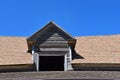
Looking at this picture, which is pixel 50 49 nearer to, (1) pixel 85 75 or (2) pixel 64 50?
(2) pixel 64 50

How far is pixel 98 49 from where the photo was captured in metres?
22.0

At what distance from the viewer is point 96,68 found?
2027 centimetres

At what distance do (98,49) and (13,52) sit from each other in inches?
159

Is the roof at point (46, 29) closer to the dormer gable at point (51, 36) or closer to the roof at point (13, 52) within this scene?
the dormer gable at point (51, 36)

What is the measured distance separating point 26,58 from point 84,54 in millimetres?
2722

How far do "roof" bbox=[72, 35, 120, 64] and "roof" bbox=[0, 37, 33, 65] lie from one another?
2.23m

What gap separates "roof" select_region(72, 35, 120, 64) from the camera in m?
20.3

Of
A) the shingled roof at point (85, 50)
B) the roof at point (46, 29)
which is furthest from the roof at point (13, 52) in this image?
the roof at point (46, 29)

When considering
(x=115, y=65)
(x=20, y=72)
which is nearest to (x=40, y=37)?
(x=20, y=72)

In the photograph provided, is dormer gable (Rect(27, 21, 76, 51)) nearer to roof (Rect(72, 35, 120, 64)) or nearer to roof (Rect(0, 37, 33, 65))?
roof (Rect(0, 37, 33, 65))

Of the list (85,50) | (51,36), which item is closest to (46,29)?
(51,36)

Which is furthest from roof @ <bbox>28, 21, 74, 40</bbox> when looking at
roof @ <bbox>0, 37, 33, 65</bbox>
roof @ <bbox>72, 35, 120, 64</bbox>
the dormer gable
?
roof @ <bbox>72, 35, 120, 64</bbox>

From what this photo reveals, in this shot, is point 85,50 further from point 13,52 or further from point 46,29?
point 13,52

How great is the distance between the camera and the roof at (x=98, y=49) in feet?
66.7
